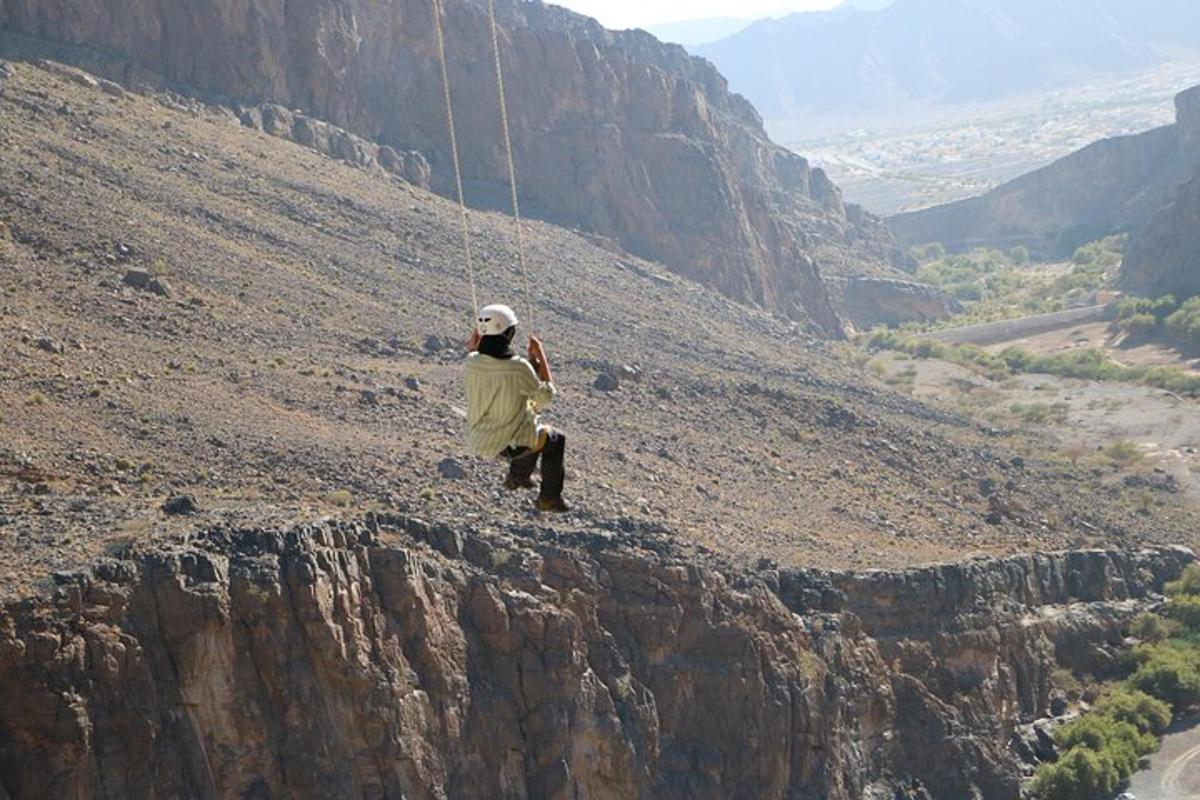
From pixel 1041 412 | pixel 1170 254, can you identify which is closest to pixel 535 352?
pixel 1041 412

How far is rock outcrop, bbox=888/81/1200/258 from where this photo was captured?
177 metres

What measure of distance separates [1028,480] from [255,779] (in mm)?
42152

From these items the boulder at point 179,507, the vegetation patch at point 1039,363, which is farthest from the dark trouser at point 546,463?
the vegetation patch at point 1039,363

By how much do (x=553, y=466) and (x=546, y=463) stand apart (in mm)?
105

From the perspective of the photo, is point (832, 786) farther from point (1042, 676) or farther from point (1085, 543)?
point (1085, 543)

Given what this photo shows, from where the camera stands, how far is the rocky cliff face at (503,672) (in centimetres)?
4519

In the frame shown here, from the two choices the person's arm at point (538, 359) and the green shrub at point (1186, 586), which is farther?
the green shrub at point (1186, 586)

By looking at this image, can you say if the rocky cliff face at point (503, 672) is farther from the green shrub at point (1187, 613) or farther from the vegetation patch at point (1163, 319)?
the vegetation patch at point (1163, 319)

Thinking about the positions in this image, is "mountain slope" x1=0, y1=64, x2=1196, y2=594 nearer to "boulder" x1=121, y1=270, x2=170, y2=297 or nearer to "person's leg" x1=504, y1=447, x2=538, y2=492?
"boulder" x1=121, y1=270, x2=170, y2=297

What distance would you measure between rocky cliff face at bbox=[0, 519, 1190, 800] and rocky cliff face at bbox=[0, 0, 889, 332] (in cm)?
3979

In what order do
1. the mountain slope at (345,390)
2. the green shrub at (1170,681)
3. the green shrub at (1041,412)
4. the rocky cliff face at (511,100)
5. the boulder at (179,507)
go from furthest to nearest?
the green shrub at (1041,412), the rocky cliff face at (511,100), the green shrub at (1170,681), the mountain slope at (345,390), the boulder at (179,507)

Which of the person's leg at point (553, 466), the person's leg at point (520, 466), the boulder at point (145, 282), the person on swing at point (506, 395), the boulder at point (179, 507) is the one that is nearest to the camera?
the person on swing at point (506, 395)

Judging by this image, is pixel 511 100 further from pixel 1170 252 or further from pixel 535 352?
pixel 535 352

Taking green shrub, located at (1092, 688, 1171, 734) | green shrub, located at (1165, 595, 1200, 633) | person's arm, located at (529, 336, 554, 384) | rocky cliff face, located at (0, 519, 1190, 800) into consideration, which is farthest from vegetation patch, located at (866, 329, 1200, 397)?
person's arm, located at (529, 336, 554, 384)
